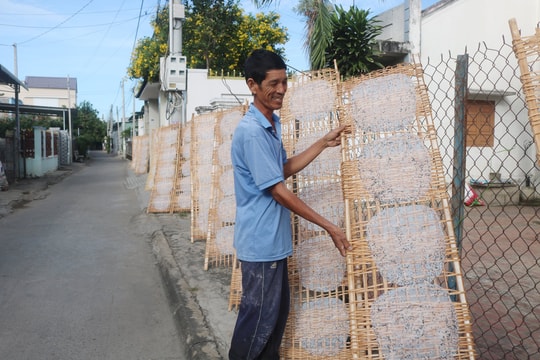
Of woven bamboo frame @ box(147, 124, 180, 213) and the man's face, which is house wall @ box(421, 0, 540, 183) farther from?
the man's face

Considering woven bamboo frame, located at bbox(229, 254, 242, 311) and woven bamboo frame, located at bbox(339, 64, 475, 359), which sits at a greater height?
woven bamboo frame, located at bbox(339, 64, 475, 359)

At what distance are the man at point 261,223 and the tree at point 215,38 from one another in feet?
Answer: 55.6

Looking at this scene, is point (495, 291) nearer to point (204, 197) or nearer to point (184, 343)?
point (184, 343)

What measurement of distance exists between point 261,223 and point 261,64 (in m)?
0.79

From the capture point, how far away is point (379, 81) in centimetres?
256

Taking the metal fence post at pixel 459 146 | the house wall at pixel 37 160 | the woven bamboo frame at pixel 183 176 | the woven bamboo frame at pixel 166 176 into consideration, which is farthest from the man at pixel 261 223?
the house wall at pixel 37 160

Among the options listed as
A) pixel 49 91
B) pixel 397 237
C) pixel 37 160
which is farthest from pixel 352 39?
pixel 49 91

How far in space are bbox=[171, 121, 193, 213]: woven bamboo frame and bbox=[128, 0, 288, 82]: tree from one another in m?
10.4

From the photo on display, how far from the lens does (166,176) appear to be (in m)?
9.49

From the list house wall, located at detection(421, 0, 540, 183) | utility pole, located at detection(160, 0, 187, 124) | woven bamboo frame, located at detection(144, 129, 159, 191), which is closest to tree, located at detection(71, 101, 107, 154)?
woven bamboo frame, located at detection(144, 129, 159, 191)

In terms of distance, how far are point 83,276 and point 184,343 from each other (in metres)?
2.26

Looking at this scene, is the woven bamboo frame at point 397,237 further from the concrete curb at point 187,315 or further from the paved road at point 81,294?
the paved road at point 81,294

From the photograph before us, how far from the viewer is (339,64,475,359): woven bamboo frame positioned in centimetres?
224

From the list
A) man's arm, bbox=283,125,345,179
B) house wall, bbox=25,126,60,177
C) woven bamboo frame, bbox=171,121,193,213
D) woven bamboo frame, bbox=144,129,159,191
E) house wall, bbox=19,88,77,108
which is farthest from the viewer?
house wall, bbox=19,88,77,108
